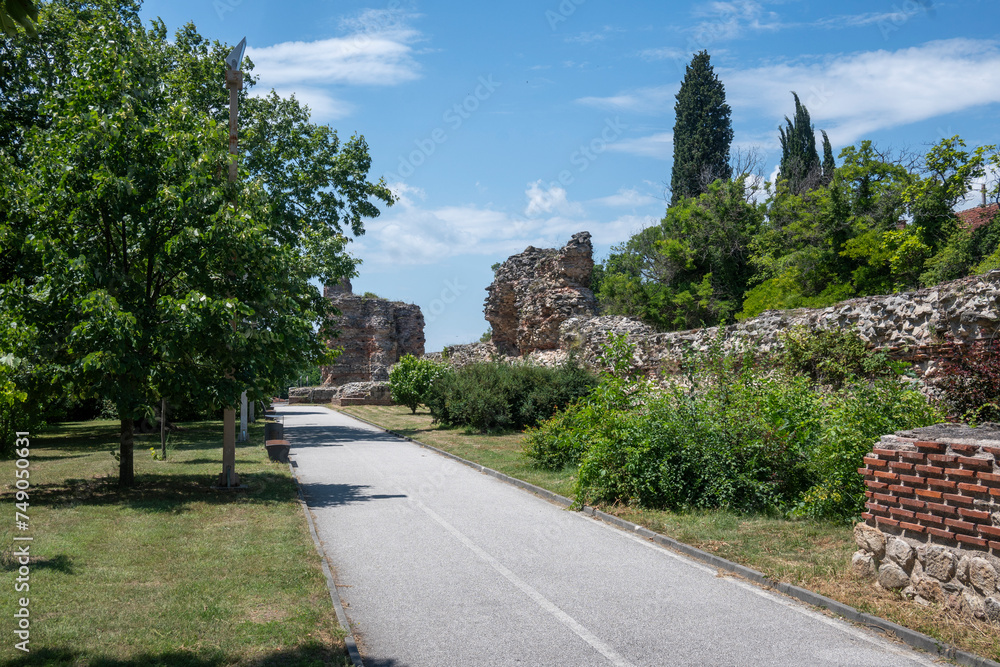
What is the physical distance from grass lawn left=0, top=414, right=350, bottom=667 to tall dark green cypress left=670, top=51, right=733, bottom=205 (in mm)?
42343

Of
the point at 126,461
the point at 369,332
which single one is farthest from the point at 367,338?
the point at 126,461

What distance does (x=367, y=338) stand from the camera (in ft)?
181

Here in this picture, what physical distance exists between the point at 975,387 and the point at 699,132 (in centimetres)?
4255

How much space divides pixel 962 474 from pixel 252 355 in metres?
10.3

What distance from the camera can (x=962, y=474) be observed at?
5656 mm

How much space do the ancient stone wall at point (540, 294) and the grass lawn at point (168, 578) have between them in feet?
59.0

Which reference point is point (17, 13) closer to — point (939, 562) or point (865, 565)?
point (939, 562)

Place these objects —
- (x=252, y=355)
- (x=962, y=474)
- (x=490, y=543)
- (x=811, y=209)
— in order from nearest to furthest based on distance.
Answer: (x=962, y=474) → (x=490, y=543) → (x=252, y=355) → (x=811, y=209)

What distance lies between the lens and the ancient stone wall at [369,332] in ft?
178

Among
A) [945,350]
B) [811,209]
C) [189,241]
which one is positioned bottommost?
A: [945,350]

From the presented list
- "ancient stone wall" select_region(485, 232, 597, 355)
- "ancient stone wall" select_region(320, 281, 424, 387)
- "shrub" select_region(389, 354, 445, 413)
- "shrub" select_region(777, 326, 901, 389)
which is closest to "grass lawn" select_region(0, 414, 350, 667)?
"shrub" select_region(777, 326, 901, 389)

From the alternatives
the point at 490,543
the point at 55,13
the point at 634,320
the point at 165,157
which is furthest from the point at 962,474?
the point at 55,13

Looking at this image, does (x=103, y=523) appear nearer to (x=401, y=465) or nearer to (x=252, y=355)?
(x=252, y=355)

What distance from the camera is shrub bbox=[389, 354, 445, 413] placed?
33.7 meters
